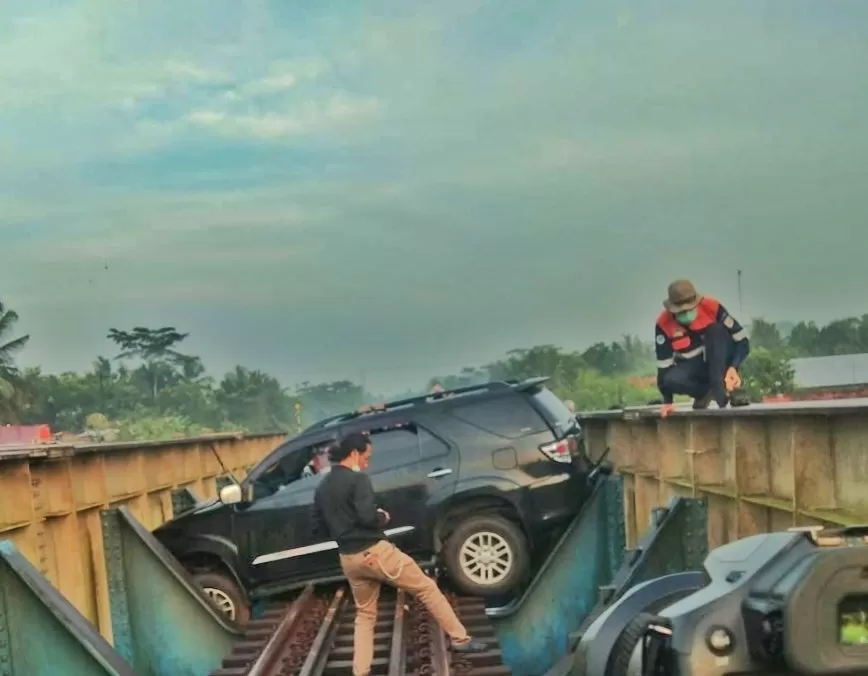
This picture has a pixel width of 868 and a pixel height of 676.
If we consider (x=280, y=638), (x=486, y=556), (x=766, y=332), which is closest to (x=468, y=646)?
(x=280, y=638)

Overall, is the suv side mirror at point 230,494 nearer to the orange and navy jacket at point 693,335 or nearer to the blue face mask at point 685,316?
the orange and navy jacket at point 693,335

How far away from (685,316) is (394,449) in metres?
3.02

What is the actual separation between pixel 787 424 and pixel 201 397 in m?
104

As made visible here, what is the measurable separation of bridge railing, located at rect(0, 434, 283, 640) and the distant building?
169 ft

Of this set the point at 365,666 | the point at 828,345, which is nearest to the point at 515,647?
the point at 365,666

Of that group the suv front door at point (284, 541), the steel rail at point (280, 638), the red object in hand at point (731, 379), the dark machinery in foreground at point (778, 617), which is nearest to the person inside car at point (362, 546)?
the steel rail at point (280, 638)

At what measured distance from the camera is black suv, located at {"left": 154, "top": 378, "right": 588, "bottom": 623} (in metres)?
10.2

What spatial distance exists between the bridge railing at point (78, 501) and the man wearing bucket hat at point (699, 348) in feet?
15.0

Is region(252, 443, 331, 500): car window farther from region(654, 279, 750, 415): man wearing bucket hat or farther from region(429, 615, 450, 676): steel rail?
region(654, 279, 750, 415): man wearing bucket hat

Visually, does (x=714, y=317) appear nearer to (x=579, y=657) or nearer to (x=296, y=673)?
(x=296, y=673)

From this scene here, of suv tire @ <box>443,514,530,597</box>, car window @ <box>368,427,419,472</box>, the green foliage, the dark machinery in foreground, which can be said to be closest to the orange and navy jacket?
suv tire @ <box>443,514,530,597</box>

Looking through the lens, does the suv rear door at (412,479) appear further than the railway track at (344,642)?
Yes

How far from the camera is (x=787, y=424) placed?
627 centimetres

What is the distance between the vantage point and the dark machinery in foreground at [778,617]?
2.87 m
